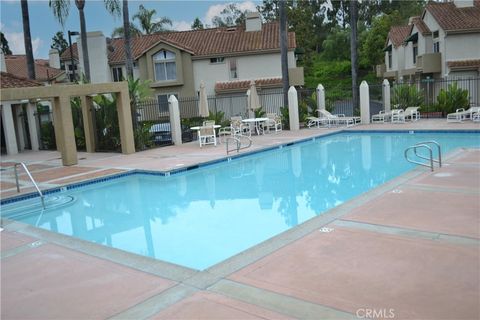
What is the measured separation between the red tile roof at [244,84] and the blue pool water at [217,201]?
16.9 m

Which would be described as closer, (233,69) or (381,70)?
(233,69)

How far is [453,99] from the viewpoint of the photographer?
21.9 metres

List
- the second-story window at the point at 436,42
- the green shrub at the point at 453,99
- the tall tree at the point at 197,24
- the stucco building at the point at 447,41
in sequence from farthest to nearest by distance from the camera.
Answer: the tall tree at the point at 197,24 → the second-story window at the point at 436,42 → the stucco building at the point at 447,41 → the green shrub at the point at 453,99

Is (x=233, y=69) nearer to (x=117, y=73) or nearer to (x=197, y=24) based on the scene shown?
(x=117, y=73)

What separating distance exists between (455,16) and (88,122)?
79.4ft

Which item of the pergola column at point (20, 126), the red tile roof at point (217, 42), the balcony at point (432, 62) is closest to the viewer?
the pergola column at point (20, 126)

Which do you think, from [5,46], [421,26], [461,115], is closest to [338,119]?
[461,115]

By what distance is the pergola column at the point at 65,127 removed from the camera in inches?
595

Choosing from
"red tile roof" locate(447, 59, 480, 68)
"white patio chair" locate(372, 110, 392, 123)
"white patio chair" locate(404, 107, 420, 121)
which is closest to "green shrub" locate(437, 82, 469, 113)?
"white patio chair" locate(404, 107, 420, 121)

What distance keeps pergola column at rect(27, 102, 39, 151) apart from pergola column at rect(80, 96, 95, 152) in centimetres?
421

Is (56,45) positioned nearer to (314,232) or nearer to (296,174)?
(296,174)

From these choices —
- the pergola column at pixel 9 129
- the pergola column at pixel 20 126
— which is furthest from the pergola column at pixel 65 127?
the pergola column at pixel 20 126

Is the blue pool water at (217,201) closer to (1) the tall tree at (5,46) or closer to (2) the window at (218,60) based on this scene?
(2) the window at (218,60)

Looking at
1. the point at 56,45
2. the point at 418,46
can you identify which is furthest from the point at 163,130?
the point at 56,45
